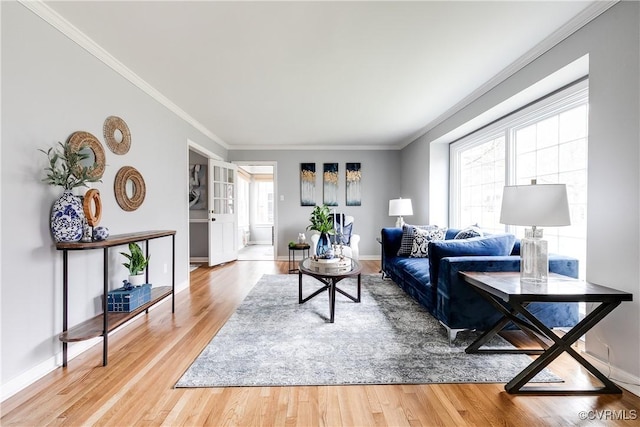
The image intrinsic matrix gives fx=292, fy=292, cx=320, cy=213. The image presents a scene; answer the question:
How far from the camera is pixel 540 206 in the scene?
178 centimetres

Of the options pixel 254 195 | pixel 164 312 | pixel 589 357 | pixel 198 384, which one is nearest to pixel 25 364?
pixel 198 384

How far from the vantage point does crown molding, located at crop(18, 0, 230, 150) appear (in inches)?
73.9

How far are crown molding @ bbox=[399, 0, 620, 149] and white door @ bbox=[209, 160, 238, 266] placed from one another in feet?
13.1

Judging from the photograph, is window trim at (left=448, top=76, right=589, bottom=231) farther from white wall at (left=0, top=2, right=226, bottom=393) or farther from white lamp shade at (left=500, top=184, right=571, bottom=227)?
white wall at (left=0, top=2, right=226, bottom=393)

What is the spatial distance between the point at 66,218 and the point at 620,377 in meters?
3.63

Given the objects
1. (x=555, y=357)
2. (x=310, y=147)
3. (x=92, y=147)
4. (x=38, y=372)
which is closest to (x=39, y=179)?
(x=92, y=147)

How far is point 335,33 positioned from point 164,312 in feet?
10.1

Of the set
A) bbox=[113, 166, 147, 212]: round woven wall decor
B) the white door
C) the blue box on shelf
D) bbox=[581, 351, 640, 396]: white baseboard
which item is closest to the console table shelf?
the blue box on shelf

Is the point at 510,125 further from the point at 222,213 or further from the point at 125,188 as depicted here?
the point at 222,213

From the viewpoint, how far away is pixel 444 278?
7.56 feet

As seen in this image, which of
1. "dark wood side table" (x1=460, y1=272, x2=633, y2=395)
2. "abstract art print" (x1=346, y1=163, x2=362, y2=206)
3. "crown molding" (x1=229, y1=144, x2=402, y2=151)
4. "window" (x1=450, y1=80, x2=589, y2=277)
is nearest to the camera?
"dark wood side table" (x1=460, y1=272, x2=633, y2=395)

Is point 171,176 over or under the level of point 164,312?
over

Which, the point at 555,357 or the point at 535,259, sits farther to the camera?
the point at 535,259

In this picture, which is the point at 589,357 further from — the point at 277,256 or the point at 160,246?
the point at 277,256
